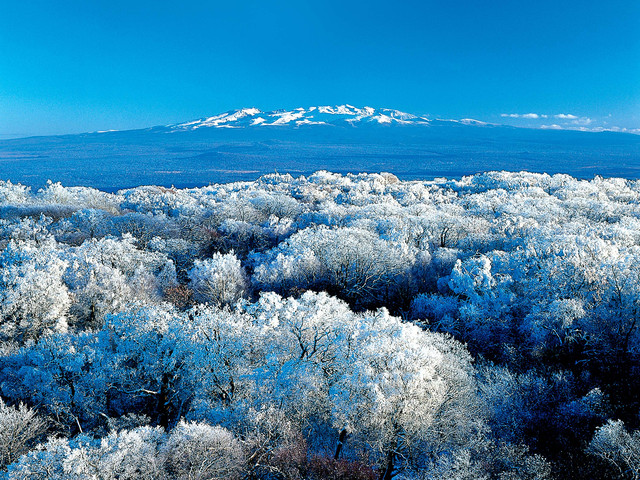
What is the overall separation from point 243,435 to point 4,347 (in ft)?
79.2

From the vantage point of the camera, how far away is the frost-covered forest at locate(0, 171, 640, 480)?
1902 centimetres

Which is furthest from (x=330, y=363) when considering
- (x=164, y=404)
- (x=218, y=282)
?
(x=218, y=282)

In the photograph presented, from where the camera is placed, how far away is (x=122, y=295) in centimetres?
3941

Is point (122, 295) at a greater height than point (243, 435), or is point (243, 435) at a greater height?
point (122, 295)

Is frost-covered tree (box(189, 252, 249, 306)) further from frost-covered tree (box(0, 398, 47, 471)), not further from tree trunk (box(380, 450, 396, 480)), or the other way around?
tree trunk (box(380, 450, 396, 480))

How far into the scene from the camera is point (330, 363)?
2611 centimetres

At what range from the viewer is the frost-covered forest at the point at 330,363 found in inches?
749

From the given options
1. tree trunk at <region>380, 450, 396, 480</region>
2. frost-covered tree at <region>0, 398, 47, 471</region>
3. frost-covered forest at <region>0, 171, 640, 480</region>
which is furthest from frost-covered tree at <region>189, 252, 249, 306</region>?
tree trunk at <region>380, 450, 396, 480</region>

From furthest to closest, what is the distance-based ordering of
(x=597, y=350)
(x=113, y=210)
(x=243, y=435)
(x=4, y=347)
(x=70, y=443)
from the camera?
(x=113, y=210), (x=4, y=347), (x=597, y=350), (x=243, y=435), (x=70, y=443)

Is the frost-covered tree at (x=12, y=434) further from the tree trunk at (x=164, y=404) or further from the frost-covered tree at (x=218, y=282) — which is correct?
the frost-covered tree at (x=218, y=282)

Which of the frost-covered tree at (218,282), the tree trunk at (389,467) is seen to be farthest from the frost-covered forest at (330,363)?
the frost-covered tree at (218,282)

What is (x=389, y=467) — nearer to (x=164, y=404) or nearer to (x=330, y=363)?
(x=330, y=363)

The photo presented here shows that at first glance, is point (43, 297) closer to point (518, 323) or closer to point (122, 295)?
point (122, 295)

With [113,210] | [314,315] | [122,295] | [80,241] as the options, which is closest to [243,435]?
[314,315]
